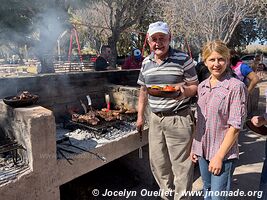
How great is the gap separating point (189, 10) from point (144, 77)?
12746 mm

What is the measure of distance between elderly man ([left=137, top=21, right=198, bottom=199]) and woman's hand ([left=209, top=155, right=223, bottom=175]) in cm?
63

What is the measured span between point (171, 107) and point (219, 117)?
0.71 meters

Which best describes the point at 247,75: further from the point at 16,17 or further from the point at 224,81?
the point at 16,17

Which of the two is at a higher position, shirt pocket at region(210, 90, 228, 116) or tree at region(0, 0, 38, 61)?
tree at region(0, 0, 38, 61)

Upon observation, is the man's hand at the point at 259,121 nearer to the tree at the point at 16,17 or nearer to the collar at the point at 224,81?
the collar at the point at 224,81

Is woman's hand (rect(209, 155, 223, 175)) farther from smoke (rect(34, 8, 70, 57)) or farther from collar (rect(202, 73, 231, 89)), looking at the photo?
smoke (rect(34, 8, 70, 57))

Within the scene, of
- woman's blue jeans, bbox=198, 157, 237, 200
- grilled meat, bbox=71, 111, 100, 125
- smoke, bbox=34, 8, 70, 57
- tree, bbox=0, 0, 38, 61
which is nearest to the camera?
woman's blue jeans, bbox=198, 157, 237, 200

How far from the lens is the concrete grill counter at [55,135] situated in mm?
2572

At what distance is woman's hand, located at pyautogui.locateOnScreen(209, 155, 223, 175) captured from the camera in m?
2.20

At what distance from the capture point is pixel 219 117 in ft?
7.32

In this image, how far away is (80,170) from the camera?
10.4 ft

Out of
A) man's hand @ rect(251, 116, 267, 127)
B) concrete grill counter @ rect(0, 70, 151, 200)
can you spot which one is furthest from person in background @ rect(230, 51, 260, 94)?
concrete grill counter @ rect(0, 70, 151, 200)

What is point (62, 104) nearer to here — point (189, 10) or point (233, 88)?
point (233, 88)

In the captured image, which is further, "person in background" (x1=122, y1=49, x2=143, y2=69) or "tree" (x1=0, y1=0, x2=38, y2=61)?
"person in background" (x1=122, y1=49, x2=143, y2=69)
